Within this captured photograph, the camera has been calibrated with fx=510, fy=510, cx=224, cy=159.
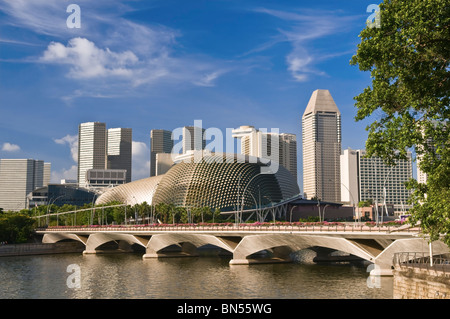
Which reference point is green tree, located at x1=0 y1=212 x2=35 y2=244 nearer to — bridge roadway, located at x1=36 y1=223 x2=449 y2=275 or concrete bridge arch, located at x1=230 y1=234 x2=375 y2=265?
bridge roadway, located at x1=36 y1=223 x2=449 y2=275

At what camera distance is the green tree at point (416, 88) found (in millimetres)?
25062

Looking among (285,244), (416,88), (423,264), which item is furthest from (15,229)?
(416,88)

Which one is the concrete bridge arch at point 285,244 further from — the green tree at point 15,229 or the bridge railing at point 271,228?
the green tree at point 15,229

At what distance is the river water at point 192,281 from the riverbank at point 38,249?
27004mm

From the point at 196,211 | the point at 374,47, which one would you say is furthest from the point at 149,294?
the point at 196,211

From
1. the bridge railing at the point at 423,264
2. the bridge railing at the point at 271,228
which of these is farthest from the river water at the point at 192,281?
the bridge railing at the point at 423,264

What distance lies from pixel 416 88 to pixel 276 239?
158 ft

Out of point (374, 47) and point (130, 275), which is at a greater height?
point (374, 47)

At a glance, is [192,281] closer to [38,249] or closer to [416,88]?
[416,88]

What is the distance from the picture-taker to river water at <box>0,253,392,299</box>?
48956 millimetres

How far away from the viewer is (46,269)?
252 ft

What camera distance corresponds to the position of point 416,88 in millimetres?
26203

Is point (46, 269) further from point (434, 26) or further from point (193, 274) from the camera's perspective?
point (434, 26)
